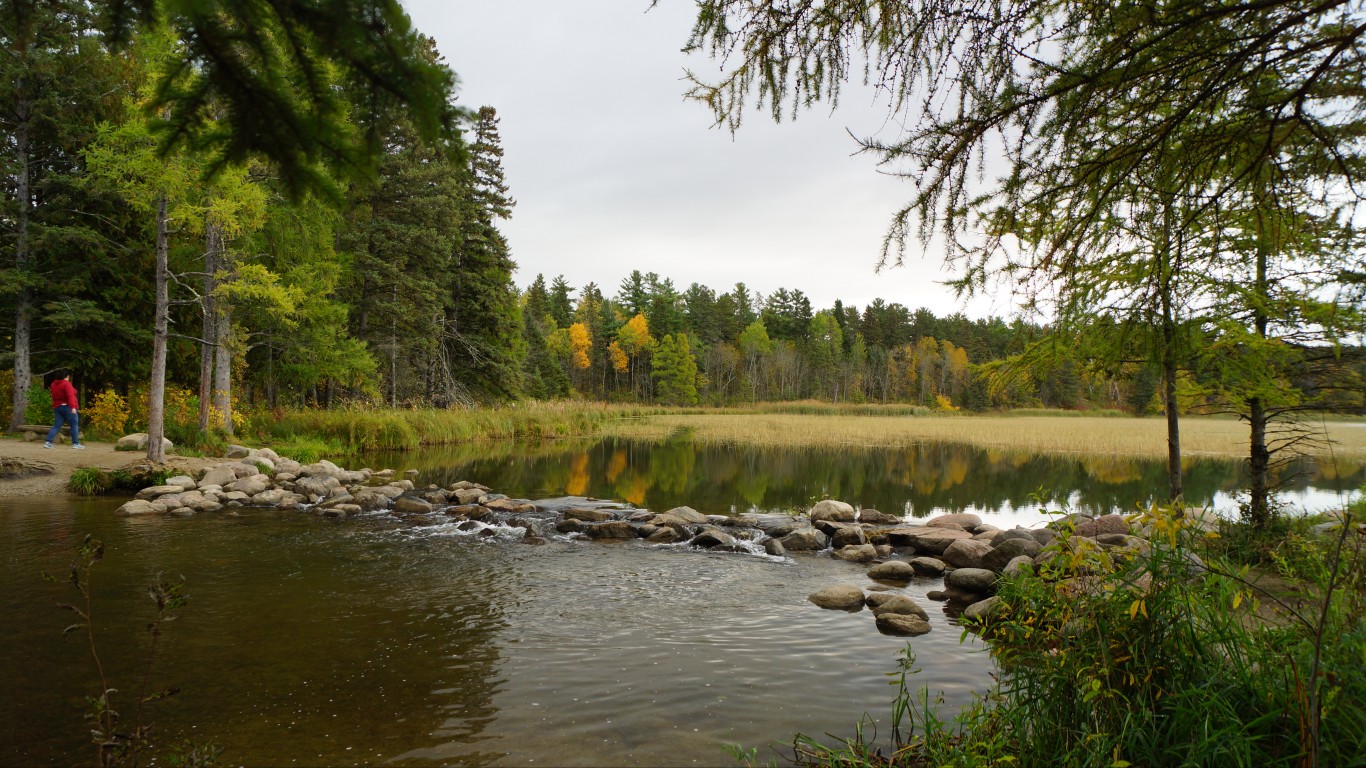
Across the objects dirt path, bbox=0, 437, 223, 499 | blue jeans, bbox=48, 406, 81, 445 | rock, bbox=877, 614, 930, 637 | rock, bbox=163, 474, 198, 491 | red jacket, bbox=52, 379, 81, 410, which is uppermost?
red jacket, bbox=52, 379, 81, 410

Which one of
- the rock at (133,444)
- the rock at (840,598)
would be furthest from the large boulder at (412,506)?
the rock at (840,598)

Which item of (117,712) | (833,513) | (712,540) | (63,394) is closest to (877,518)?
(833,513)

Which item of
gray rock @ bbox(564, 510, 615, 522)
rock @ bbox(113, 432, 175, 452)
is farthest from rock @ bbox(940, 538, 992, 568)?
rock @ bbox(113, 432, 175, 452)

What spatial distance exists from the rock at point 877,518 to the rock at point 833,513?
0.56 feet

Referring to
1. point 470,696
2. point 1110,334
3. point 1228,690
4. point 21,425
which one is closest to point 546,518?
point 470,696

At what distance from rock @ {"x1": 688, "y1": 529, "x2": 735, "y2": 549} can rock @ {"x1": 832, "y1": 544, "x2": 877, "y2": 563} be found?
156 cm

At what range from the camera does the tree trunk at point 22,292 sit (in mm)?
16453

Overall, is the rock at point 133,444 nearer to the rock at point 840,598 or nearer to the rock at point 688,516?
the rock at point 688,516

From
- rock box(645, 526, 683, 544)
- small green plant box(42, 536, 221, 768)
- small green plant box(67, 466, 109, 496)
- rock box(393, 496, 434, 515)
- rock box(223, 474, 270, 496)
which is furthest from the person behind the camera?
rock box(223, 474, 270, 496)

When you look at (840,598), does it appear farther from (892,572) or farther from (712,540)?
(712,540)

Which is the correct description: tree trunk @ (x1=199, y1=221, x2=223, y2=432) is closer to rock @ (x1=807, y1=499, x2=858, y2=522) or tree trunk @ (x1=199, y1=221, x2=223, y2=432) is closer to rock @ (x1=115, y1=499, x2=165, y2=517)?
rock @ (x1=115, y1=499, x2=165, y2=517)

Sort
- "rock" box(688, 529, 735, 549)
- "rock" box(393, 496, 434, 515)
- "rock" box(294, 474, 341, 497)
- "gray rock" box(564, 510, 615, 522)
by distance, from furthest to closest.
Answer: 1. "rock" box(294, 474, 341, 497)
2. "rock" box(393, 496, 434, 515)
3. "gray rock" box(564, 510, 615, 522)
4. "rock" box(688, 529, 735, 549)

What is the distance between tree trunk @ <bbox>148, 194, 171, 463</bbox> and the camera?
13047 mm

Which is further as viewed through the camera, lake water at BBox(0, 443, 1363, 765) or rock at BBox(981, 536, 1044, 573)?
rock at BBox(981, 536, 1044, 573)
